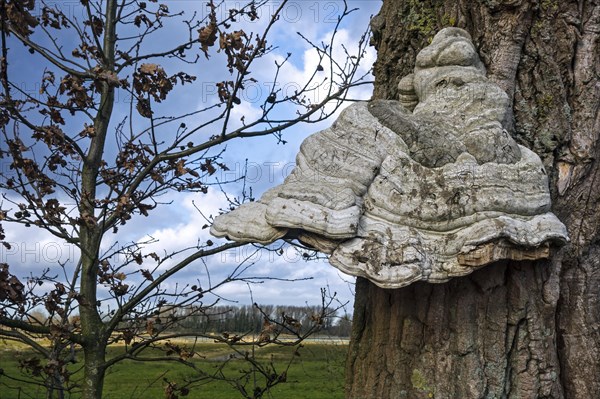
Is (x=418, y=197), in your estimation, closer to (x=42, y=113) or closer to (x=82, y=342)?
(x=82, y=342)

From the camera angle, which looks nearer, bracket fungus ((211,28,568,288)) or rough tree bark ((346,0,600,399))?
bracket fungus ((211,28,568,288))

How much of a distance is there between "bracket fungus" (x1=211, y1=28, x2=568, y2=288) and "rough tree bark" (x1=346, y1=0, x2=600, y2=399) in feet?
1.91

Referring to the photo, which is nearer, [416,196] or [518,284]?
[416,196]

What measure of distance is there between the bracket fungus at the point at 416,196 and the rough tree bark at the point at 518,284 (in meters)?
0.58

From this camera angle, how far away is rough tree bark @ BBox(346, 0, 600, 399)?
336 centimetres

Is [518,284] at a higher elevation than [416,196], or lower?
lower

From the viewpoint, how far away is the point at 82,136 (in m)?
5.18

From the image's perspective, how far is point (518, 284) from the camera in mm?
3408

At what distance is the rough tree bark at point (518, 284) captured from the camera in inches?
132

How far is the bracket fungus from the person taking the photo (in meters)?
2.71

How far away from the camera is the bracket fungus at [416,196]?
271 centimetres

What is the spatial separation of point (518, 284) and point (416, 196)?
3.33 feet

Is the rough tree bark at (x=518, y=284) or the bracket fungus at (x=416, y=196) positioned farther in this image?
the rough tree bark at (x=518, y=284)

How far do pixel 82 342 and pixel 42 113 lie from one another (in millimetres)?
2209
